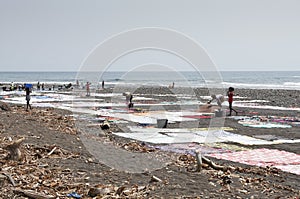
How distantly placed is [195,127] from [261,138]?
424 cm

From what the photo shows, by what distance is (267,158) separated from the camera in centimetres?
1391

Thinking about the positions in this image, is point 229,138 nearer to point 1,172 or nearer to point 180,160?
point 180,160

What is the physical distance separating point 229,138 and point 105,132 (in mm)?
5664

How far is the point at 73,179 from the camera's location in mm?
A: 9562

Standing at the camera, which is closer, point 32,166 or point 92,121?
point 32,166

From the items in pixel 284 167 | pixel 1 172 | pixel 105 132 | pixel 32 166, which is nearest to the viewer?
pixel 1 172

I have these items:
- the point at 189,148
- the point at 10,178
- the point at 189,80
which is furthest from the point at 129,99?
the point at 189,80

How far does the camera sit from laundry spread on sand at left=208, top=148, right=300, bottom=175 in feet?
42.0

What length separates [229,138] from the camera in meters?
18.3

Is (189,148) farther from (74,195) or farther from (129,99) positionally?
(129,99)

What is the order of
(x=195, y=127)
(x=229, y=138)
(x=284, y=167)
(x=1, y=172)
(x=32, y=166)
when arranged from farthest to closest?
(x=195, y=127) → (x=229, y=138) → (x=284, y=167) → (x=32, y=166) → (x=1, y=172)

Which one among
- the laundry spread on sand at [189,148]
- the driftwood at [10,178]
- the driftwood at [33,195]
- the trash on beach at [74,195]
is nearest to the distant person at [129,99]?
the laundry spread on sand at [189,148]

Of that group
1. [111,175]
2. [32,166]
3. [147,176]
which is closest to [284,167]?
[147,176]

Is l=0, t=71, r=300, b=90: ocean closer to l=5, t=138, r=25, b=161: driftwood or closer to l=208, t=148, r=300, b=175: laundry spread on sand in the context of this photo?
l=208, t=148, r=300, b=175: laundry spread on sand
